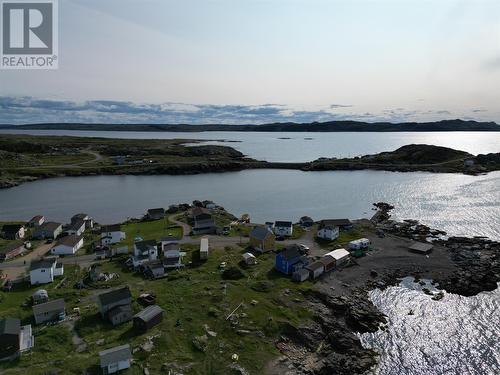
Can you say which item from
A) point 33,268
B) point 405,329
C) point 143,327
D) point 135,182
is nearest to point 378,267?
point 405,329

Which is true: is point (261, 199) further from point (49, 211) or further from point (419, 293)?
point (419, 293)

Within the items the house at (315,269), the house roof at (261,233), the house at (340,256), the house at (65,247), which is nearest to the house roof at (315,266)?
the house at (315,269)

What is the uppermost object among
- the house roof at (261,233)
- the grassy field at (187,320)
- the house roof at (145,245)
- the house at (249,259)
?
the house roof at (261,233)

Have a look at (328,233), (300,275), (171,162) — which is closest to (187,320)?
(300,275)

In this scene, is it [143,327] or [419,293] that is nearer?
[143,327]

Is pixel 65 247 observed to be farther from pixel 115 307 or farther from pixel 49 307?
pixel 115 307

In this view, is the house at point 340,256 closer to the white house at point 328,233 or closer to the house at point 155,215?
the white house at point 328,233

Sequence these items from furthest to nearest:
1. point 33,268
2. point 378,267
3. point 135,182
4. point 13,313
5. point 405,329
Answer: point 135,182 → point 378,267 → point 33,268 → point 405,329 → point 13,313
